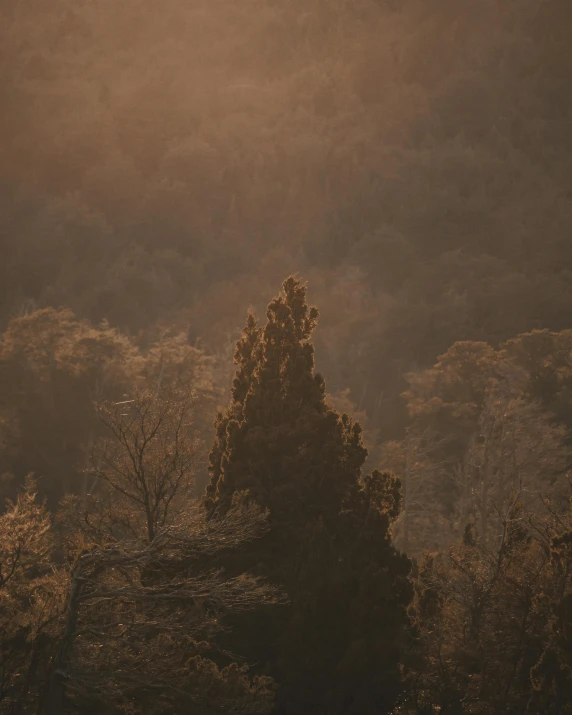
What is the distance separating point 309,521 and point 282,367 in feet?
9.60

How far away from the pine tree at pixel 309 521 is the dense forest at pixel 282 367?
48 mm

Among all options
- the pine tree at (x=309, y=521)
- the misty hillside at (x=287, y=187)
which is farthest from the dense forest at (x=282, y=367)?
the misty hillside at (x=287, y=187)

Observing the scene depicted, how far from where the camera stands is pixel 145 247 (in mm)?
87688

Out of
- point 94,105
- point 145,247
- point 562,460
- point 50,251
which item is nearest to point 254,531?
point 562,460

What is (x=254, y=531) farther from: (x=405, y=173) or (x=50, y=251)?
(x=405, y=173)

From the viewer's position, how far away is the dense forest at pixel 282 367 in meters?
10.7

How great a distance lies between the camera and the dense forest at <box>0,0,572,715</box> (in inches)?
422

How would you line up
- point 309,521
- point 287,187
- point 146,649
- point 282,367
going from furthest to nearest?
1. point 287,187
2. point 282,367
3. point 309,521
4. point 146,649

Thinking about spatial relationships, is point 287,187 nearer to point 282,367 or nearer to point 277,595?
point 282,367

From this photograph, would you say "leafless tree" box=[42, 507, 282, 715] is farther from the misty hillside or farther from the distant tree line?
the misty hillside

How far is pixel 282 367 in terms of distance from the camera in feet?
43.9

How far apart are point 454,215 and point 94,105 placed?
59363 mm

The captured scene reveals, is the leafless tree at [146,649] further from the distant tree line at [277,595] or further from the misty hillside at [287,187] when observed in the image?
the misty hillside at [287,187]

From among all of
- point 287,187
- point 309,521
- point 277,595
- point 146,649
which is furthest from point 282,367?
point 287,187
